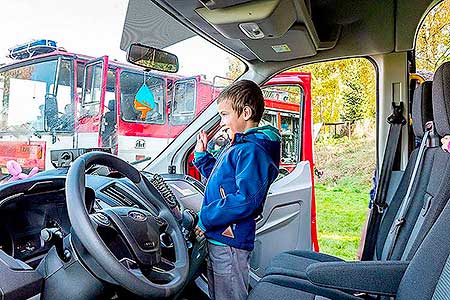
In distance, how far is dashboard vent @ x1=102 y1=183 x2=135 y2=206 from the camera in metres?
1.37

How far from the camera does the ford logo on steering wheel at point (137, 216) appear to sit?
116 cm

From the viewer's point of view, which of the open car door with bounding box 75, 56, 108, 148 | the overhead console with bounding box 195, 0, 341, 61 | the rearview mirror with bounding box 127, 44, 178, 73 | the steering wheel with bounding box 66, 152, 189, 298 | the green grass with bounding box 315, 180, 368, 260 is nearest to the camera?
→ the steering wheel with bounding box 66, 152, 189, 298

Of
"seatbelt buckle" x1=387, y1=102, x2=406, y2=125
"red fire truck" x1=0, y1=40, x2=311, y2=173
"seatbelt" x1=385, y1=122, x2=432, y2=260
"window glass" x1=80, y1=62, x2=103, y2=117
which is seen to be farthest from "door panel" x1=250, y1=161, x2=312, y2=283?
"window glass" x1=80, y1=62, x2=103, y2=117

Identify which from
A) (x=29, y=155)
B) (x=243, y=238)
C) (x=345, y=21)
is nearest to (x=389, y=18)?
(x=345, y=21)

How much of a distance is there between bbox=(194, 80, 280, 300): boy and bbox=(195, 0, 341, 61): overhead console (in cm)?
27

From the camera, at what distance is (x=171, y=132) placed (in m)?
2.35

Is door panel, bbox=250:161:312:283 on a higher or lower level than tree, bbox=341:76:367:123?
lower

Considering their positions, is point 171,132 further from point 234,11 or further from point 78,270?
point 78,270

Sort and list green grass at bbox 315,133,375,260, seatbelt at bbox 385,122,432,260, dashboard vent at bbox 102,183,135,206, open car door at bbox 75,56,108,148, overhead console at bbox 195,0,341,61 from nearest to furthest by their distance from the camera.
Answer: dashboard vent at bbox 102,183,135,206 < overhead console at bbox 195,0,341,61 < seatbelt at bbox 385,122,432,260 < open car door at bbox 75,56,108,148 < green grass at bbox 315,133,375,260

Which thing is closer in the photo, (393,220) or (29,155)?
(29,155)

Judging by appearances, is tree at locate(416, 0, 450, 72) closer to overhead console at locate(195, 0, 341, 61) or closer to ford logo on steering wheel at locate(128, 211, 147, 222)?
overhead console at locate(195, 0, 341, 61)

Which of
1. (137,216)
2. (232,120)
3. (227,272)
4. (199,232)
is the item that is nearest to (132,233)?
(137,216)

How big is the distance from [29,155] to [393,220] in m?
1.39

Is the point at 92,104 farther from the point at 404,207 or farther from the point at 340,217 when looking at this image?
the point at 340,217
